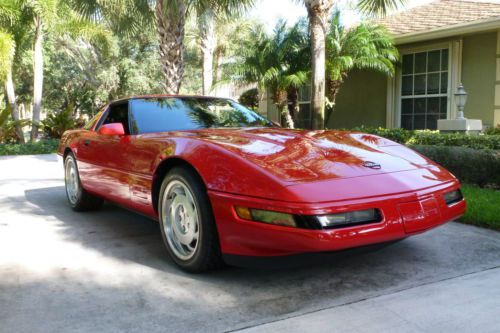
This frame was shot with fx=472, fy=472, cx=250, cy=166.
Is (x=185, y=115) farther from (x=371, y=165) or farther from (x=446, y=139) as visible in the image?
(x=446, y=139)

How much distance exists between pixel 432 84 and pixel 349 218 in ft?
32.7

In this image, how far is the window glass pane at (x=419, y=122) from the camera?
1193cm

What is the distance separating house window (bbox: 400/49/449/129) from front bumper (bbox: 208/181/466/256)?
9.15 m

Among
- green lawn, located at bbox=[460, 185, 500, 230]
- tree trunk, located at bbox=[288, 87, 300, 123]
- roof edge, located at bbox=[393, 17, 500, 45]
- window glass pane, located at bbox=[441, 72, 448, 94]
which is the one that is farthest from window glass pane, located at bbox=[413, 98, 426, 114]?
green lawn, located at bbox=[460, 185, 500, 230]

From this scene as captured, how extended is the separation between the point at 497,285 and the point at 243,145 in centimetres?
187

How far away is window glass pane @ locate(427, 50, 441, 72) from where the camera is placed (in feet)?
37.2

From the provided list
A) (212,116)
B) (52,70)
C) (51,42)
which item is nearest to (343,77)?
(212,116)

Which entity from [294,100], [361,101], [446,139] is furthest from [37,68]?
[446,139]

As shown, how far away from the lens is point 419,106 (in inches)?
472

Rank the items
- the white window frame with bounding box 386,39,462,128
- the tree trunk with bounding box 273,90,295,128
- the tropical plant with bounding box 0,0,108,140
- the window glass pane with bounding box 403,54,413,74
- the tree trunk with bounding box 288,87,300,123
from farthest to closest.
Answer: the tropical plant with bounding box 0,0,108,140 → the tree trunk with bounding box 288,87,300,123 → the tree trunk with bounding box 273,90,295,128 → the window glass pane with bounding box 403,54,413,74 → the white window frame with bounding box 386,39,462,128

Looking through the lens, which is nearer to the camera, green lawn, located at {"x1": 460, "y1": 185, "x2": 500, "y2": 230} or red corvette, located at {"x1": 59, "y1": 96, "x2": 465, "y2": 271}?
red corvette, located at {"x1": 59, "y1": 96, "x2": 465, "y2": 271}

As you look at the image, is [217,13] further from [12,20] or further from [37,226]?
[12,20]

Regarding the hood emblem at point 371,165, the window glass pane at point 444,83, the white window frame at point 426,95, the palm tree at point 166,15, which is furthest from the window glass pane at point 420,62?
the hood emblem at point 371,165

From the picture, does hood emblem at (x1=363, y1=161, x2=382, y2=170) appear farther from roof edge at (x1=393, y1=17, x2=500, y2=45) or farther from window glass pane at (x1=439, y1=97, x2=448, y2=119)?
window glass pane at (x1=439, y1=97, x2=448, y2=119)
